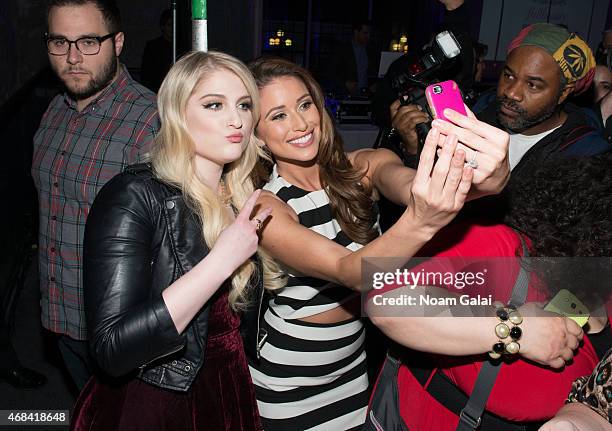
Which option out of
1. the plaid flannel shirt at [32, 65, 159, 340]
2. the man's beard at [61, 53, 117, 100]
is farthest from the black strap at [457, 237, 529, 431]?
the man's beard at [61, 53, 117, 100]

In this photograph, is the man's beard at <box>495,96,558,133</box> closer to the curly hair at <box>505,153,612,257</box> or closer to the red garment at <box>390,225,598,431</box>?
the curly hair at <box>505,153,612,257</box>

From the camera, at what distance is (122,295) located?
4.15ft

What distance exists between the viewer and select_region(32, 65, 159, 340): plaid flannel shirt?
200cm

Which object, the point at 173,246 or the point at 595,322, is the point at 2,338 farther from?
the point at 595,322

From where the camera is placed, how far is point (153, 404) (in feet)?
4.66

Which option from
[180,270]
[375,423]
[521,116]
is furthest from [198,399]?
[521,116]

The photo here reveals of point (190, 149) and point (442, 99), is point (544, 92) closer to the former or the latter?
point (442, 99)

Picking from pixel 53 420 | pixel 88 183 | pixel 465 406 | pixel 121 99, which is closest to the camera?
pixel 465 406

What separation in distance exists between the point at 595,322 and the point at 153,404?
110 centimetres

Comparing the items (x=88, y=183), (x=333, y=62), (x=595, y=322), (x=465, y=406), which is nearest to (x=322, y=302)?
(x=465, y=406)

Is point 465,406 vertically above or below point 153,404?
above

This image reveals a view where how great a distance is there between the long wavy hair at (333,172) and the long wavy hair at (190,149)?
27 centimetres

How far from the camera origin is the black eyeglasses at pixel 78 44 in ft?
6.77

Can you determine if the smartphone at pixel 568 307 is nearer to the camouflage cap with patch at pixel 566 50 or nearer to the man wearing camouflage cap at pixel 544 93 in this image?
the man wearing camouflage cap at pixel 544 93
